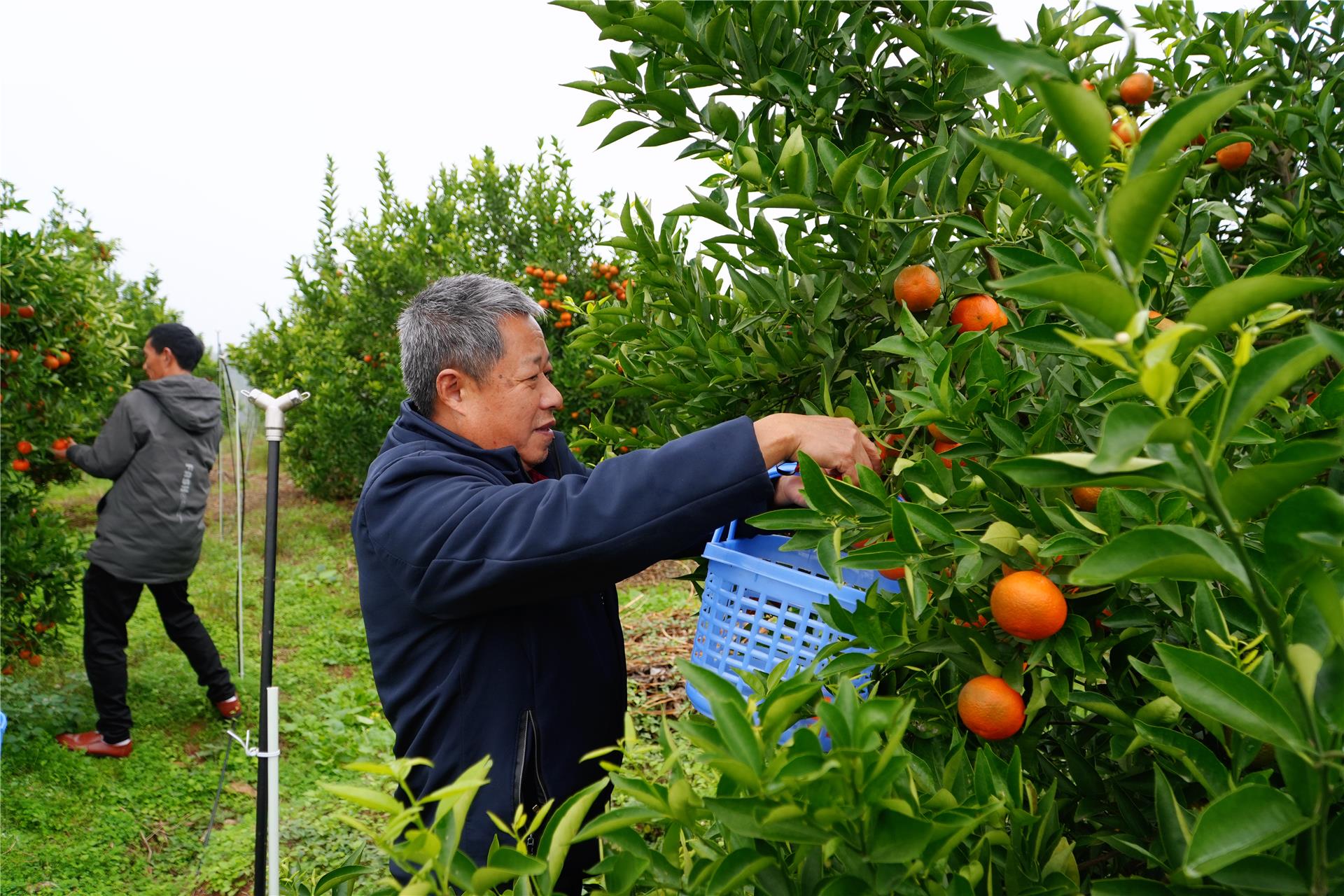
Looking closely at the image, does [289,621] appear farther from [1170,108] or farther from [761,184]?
[1170,108]

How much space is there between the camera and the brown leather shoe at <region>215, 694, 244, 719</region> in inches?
200

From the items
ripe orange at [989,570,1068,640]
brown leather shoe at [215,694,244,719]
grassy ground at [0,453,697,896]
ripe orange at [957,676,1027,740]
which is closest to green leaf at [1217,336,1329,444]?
ripe orange at [989,570,1068,640]

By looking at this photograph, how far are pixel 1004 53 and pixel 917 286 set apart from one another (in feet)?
2.78

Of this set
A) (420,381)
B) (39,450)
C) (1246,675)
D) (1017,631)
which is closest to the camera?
(1246,675)

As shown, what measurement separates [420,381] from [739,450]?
0.92 meters

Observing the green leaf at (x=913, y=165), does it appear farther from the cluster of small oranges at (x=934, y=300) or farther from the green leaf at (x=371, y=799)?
the green leaf at (x=371, y=799)

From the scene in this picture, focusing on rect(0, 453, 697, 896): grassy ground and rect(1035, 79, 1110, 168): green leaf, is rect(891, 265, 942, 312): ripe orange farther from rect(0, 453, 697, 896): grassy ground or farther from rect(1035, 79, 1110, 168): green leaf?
rect(0, 453, 697, 896): grassy ground

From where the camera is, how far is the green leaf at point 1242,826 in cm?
59

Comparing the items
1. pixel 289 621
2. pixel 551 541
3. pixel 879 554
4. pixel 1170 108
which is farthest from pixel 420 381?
pixel 289 621

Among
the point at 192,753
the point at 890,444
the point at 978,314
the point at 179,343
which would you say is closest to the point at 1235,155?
the point at 978,314

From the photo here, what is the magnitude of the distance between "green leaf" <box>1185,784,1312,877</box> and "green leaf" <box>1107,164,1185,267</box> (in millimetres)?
354

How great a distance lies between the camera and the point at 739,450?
4.84 ft

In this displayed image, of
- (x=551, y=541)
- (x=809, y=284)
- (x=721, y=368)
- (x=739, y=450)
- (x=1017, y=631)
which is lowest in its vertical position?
(x=1017, y=631)

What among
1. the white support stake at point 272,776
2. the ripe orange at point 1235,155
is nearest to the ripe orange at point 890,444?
the ripe orange at point 1235,155
